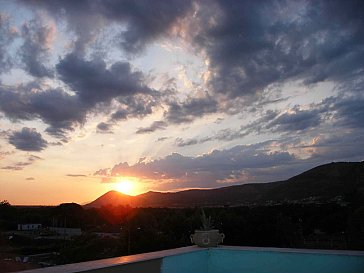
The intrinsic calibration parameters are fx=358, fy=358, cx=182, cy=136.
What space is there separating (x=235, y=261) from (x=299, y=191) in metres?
32.6

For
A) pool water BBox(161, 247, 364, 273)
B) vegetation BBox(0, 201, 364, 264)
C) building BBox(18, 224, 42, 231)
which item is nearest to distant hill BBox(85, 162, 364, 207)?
vegetation BBox(0, 201, 364, 264)

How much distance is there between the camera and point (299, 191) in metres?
34.5

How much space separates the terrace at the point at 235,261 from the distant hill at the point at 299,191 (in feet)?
73.7

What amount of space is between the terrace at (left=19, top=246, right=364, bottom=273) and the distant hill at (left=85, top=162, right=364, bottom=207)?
22466 mm

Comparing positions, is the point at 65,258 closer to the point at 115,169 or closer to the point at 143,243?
the point at 143,243

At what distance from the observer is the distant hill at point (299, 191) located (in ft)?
92.5

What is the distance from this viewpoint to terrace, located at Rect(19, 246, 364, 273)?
2955mm

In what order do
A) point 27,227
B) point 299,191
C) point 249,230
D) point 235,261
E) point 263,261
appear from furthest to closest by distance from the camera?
point 27,227 < point 299,191 < point 249,230 < point 235,261 < point 263,261

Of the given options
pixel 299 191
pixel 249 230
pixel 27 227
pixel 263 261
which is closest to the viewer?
pixel 263 261

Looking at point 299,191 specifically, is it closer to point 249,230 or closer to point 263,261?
point 249,230

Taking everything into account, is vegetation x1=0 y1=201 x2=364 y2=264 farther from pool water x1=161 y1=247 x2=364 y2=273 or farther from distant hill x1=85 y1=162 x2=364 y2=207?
pool water x1=161 y1=247 x2=364 y2=273

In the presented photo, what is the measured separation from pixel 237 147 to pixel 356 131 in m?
4.34

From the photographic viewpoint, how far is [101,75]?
35.3ft

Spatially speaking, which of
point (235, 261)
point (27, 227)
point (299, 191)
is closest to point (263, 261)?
point (235, 261)
